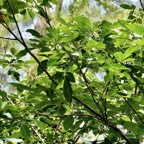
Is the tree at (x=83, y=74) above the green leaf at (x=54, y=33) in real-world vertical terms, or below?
below

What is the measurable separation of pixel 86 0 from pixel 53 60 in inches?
112

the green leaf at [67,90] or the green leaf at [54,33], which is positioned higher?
the green leaf at [54,33]

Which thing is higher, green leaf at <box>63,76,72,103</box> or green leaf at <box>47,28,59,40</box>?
green leaf at <box>47,28,59,40</box>

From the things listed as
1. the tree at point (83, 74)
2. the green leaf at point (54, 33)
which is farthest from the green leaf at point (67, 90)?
the green leaf at point (54, 33)

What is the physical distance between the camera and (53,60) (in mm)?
685

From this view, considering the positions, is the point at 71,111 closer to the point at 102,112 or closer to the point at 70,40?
the point at 102,112

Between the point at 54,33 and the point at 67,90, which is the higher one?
the point at 54,33

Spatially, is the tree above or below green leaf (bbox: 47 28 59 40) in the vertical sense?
below

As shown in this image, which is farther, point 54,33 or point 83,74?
point 83,74

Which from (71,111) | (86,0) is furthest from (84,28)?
(86,0)

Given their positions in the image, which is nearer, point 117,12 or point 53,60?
point 53,60

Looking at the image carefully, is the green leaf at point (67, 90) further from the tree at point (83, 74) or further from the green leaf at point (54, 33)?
the green leaf at point (54, 33)

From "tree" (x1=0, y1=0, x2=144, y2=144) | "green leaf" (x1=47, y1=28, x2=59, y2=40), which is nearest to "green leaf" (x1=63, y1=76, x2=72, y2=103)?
"tree" (x1=0, y1=0, x2=144, y2=144)

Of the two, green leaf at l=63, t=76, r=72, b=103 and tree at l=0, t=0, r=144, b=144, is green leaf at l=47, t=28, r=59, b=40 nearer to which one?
tree at l=0, t=0, r=144, b=144
